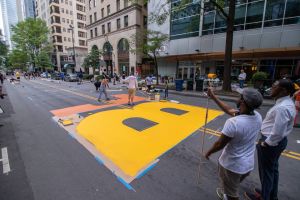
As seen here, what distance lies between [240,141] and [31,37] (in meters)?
58.0

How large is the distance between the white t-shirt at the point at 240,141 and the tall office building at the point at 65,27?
53307 mm

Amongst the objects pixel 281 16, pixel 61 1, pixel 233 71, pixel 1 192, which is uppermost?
pixel 61 1

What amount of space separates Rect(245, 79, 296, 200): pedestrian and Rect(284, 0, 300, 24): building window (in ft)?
57.1

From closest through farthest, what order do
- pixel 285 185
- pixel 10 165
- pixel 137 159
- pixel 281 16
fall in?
pixel 285 185, pixel 10 165, pixel 137 159, pixel 281 16

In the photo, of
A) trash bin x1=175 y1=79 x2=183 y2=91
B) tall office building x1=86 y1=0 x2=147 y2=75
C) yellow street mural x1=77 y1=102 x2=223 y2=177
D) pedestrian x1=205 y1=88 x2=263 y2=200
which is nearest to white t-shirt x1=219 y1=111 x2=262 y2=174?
pedestrian x1=205 y1=88 x2=263 y2=200

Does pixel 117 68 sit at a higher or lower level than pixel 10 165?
higher

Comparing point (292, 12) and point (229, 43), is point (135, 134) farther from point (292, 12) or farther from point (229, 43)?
point (292, 12)

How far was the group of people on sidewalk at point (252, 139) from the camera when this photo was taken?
68.7 inches

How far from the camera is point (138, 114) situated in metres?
7.22

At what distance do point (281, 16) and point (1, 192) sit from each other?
21.0 meters

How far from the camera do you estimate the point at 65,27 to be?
52.6 meters

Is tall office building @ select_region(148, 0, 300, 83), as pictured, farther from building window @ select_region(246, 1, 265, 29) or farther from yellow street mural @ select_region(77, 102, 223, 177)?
yellow street mural @ select_region(77, 102, 223, 177)

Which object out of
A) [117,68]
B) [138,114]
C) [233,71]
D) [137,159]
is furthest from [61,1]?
[137,159]

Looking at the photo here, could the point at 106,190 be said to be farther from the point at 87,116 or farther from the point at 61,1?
the point at 61,1
